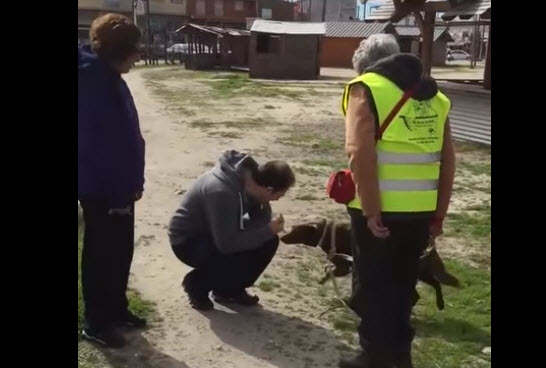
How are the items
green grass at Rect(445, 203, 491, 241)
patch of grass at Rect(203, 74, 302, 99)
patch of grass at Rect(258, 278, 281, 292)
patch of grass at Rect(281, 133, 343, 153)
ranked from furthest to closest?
patch of grass at Rect(203, 74, 302, 99)
patch of grass at Rect(281, 133, 343, 153)
green grass at Rect(445, 203, 491, 241)
patch of grass at Rect(258, 278, 281, 292)

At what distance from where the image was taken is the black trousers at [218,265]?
382cm

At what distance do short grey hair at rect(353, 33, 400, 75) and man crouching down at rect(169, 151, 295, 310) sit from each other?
77cm

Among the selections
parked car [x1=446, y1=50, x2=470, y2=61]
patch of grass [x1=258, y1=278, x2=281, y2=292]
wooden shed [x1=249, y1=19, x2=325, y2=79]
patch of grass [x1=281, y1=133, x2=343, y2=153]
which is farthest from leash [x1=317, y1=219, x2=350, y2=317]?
parked car [x1=446, y1=50, x2=470, y2=61]

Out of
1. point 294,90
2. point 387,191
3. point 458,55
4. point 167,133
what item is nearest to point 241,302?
point 387,191

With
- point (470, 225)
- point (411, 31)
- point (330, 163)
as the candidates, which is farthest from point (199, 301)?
point (411, 31)

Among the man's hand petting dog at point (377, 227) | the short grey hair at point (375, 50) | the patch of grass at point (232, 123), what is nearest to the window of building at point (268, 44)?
the patch of grass at point (232, 123)

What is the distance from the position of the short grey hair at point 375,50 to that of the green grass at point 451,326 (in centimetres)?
152

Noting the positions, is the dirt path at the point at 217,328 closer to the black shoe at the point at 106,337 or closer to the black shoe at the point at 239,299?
the black shoe at the point at 239,299

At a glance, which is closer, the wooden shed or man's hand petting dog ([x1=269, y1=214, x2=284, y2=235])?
man's hand petting dog ([x1=269, y1=214, x2=284, y2=235])

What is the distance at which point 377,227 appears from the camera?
2951 millimetres

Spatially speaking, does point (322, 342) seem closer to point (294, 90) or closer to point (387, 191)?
point (387, 191)

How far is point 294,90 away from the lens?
2097 centimetres

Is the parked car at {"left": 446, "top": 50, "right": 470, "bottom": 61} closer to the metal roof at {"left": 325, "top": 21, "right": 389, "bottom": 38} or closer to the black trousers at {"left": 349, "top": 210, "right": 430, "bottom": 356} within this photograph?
the metal roof at {"left": 325, "top": 21, "right": 389, "bottom": 38}

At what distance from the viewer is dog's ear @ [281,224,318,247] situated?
4328 millimetres
